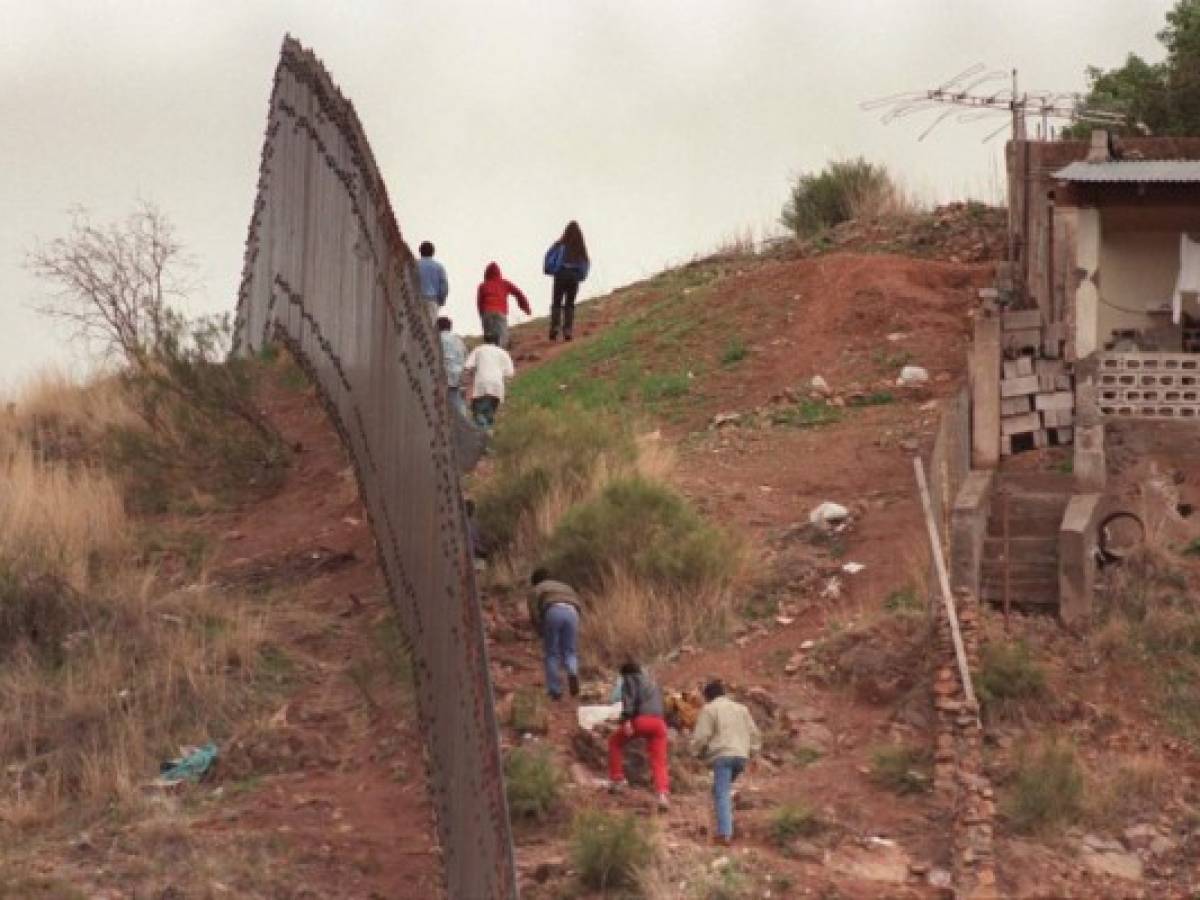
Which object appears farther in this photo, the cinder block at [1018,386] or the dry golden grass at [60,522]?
the cinder block at [1018,386]

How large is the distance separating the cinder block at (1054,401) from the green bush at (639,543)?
362 centimetres

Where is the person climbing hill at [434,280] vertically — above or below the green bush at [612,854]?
above

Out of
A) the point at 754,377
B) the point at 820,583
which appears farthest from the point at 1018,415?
the point at 754,377

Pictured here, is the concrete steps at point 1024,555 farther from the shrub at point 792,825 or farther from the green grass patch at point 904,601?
the shrub at point 792,825

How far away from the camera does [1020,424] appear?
2972cm

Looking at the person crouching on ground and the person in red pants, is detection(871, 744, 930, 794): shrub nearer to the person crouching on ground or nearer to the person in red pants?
the person in red pants

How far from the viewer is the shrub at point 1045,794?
878 inches

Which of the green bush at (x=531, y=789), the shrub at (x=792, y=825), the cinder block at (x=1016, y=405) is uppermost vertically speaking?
the cinder block at (x=1016, y=405)

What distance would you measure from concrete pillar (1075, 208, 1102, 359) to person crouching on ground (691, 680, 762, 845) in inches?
439

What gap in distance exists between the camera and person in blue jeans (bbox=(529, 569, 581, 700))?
23.6 m

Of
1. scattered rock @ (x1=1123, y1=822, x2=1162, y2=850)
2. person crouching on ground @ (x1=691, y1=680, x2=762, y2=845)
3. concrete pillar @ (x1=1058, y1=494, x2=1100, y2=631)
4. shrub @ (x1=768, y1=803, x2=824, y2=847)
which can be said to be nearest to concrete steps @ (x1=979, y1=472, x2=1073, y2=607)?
concrete pillar @ (x1=1058, y1=494, x2=1100, y2=631)

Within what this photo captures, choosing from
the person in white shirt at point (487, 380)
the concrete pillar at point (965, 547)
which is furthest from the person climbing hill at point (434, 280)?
the concrete pillar at point (965, 547)

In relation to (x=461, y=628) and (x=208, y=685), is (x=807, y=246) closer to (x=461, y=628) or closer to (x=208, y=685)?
(x=208, y=685)

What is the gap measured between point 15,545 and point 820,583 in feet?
21.5
